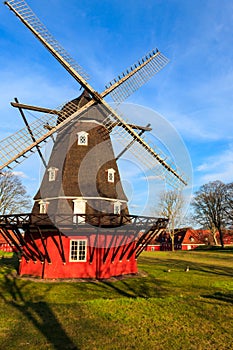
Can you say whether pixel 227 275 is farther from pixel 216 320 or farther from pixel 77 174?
pixel 77 174

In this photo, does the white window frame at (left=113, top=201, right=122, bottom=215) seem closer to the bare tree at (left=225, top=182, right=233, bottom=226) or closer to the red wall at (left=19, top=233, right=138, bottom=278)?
the red wall at (left=19, top=233, right=138, bottom=278)

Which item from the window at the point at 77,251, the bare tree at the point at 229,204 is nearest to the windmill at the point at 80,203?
the window at the point at 77,251

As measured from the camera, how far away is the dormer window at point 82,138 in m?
18.5

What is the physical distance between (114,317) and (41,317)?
2.52 meters

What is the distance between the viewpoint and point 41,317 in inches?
362

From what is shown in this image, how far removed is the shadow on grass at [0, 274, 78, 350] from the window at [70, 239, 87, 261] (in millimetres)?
3481

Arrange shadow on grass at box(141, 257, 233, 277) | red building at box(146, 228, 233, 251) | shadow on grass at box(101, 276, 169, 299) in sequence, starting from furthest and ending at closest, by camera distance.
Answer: red building at box(146, 228, 233, 251), shadow on grass at box(141, 257, 233, 277), shadow on grass at box(101, 276, 169, 299)

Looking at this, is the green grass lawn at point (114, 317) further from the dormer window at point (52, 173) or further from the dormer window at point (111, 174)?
the dormer window at point (111, 174)

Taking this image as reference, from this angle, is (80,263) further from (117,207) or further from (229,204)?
(229,204)

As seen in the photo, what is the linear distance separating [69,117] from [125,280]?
11.0 meters

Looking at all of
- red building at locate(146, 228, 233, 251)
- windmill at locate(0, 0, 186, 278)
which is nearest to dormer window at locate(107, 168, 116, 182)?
windmill at locate(0, 0, 186, 278)

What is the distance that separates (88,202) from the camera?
17.0 meters

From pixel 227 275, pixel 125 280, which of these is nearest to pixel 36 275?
pixel 125 280

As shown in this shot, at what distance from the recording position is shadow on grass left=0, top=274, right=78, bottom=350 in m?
7.27
